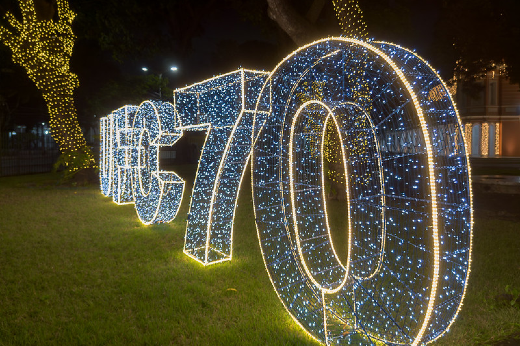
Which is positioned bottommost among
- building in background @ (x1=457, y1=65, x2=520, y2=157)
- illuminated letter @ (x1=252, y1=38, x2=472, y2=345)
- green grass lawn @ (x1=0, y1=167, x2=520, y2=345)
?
green grass lawn @ (x1=0, y1=167, x2=520, y2=345)

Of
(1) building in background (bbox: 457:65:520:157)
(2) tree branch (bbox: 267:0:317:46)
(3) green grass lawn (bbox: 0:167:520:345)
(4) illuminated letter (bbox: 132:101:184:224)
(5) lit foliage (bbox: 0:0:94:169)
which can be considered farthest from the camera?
(1) building in background (bbox: 457:65:520:157)

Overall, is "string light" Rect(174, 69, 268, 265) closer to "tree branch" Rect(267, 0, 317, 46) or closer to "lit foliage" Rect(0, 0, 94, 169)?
"tree branch" Rect(267, 0, 317, 46)

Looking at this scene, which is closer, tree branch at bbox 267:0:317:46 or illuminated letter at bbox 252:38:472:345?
illuminated letter at bbox 252:38:472:345

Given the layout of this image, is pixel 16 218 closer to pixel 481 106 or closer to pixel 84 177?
pixel 84 177

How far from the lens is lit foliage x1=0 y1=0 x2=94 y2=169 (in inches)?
532

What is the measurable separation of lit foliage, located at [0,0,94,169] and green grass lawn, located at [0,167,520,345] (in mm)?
7793

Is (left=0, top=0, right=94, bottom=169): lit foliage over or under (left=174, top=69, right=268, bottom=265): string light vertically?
over

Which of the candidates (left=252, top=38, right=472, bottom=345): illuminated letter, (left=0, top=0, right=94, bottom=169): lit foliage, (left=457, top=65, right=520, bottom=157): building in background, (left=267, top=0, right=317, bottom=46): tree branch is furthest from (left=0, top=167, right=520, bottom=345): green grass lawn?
(left=457, top=65, right=520, bottom=157): building in background

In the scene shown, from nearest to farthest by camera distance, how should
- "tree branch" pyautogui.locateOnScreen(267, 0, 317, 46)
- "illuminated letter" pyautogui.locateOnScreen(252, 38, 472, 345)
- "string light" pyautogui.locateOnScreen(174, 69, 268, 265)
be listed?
"illuminated letter" pyautogui.locateOnScreen(252, 38, 472, 345)
"string light" pyautogui.locateOnScreen(174, 69, 268, 265)
"tree branch" pyautogui.locateOnScreen(267, 0, 317, 46)

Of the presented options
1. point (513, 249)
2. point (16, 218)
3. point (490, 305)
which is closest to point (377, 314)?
point (490, 305)

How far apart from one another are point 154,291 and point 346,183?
2485 mm

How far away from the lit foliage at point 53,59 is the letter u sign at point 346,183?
A: 327 inches

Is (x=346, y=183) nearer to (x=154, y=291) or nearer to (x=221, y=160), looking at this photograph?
(x=221, y=160)

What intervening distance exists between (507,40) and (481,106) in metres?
17.2
